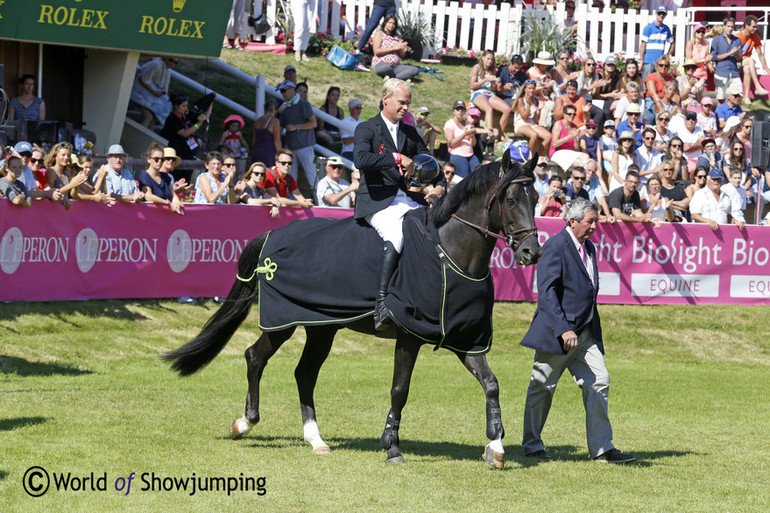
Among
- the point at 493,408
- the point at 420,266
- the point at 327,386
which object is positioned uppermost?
the point at 420,266

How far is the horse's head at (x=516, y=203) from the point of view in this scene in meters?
8.30

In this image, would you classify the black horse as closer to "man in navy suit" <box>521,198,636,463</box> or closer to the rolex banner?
"man in navy suit" <box>521,198,636,463</box>

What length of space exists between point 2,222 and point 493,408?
305 inches

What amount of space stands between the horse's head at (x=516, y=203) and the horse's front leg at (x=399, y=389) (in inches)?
45.1

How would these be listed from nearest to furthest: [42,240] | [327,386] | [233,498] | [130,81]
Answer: [233,498]
[327,386]
[42,240]
[130,81]

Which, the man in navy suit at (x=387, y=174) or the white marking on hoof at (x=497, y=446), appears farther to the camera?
the man in navy suit at (x=387, y=174)

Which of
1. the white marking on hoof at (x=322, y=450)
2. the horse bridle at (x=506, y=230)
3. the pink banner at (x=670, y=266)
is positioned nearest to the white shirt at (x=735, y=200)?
the pink banner at (x=670, y=266)

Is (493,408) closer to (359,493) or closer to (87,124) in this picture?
(359,493)

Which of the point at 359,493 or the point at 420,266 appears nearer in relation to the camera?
the point at 359,493

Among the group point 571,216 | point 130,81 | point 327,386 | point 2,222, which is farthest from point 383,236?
point 130,81

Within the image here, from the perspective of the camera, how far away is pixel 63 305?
14.4 metres

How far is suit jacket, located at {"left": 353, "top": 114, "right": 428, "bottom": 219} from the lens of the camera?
8.91 meters

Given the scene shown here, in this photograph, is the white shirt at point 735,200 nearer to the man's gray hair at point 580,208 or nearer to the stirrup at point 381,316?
the man's gray hair at point 580,208

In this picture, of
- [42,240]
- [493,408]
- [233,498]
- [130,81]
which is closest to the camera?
[233,498]
